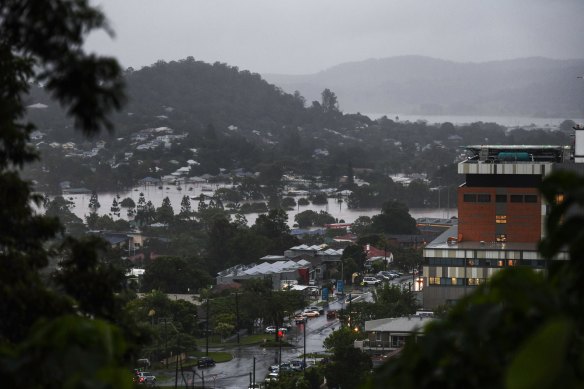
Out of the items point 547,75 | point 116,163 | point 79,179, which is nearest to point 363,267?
point 79,179

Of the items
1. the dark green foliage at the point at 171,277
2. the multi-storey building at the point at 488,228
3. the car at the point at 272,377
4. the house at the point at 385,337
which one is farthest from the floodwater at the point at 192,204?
the car at the point at 272,377

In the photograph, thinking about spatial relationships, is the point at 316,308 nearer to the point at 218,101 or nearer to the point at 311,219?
the point at 311,219

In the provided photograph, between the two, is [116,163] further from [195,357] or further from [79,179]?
[195,357]

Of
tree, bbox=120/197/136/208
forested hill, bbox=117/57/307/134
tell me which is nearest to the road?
tree, bbox=120/197/136/208

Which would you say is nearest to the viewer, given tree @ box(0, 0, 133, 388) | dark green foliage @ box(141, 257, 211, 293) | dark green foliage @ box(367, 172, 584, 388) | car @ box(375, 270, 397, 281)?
dark green foliage @ box(367, 172, 584, 388)

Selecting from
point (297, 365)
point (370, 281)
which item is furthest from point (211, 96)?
point (297, 365)

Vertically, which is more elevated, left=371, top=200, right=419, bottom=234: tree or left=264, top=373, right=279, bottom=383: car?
left=371, top=200, right=419, bottom=234: tree

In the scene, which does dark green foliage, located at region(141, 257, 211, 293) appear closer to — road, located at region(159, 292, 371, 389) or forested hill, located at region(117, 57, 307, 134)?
road, located at region(159, 292, 371, 389)
